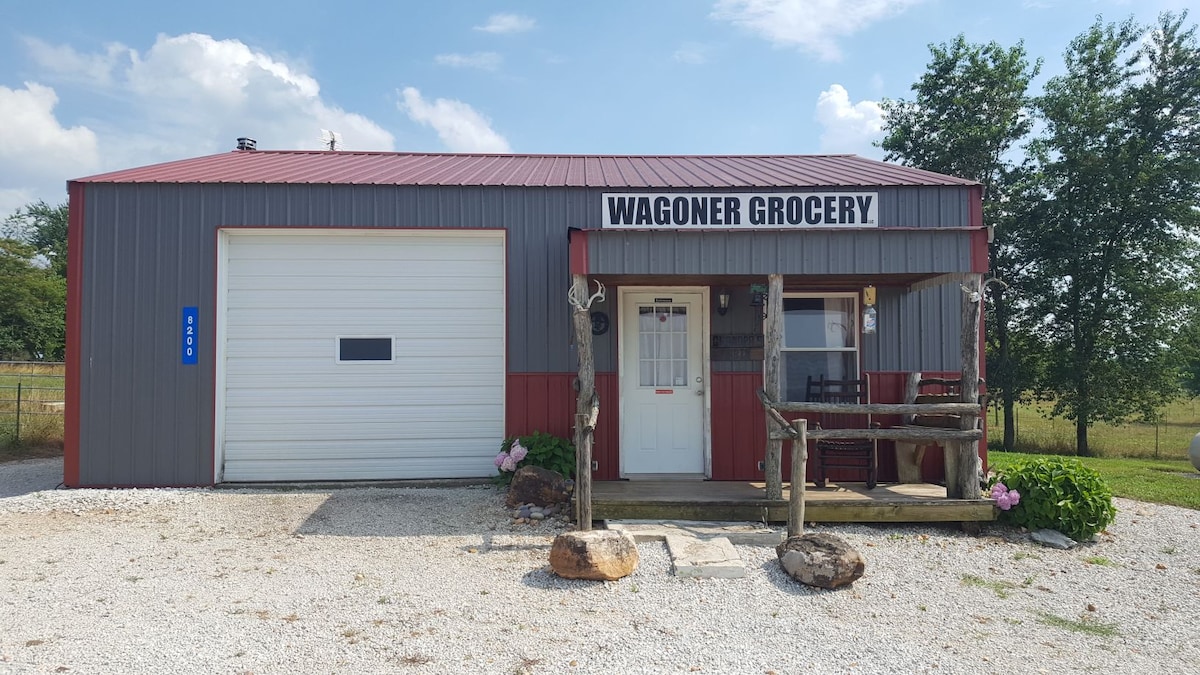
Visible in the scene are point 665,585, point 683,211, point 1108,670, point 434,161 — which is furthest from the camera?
point 434,161

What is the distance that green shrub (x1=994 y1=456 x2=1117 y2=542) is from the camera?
5.93 meters

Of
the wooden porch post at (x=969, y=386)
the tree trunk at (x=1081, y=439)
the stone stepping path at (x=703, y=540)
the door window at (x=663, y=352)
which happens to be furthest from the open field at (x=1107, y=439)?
the stone stepping path at (x=703, y=540)

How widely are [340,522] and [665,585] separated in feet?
9.95

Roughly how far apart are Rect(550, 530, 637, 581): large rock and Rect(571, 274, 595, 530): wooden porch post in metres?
0.75

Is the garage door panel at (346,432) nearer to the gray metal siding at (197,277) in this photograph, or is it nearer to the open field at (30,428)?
the gray metal siding at (197,277)

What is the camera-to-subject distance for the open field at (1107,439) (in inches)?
576

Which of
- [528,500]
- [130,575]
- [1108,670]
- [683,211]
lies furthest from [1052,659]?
[130,575]

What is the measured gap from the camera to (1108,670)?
12.0 ft

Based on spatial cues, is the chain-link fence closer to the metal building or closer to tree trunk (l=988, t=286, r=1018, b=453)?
the metal building

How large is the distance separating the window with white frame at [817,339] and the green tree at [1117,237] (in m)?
11.1

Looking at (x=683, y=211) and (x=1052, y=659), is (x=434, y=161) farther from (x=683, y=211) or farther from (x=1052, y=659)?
(x=1052, y=659)

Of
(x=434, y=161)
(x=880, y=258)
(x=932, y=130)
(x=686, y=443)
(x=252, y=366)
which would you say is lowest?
(x=686, y=443)

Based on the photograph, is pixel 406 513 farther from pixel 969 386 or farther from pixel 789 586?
pixel 969 386

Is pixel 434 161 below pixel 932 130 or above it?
below
